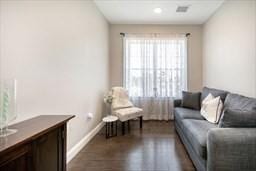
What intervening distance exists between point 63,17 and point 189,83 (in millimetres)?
4255

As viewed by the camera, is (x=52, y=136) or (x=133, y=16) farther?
(x=133, y=16)

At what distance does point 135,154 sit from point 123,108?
1.80m

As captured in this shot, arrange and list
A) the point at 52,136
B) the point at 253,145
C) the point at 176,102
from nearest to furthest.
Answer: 1. the point at 52,136
2. the point at 253,145
3. the point at 176,102

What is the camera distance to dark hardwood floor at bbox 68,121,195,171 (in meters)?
2.88

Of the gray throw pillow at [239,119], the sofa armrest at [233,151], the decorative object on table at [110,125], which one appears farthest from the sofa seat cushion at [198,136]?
the decorative object on table at [110,125]

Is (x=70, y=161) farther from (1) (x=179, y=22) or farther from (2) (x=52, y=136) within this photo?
(1) (x=179, y=22)

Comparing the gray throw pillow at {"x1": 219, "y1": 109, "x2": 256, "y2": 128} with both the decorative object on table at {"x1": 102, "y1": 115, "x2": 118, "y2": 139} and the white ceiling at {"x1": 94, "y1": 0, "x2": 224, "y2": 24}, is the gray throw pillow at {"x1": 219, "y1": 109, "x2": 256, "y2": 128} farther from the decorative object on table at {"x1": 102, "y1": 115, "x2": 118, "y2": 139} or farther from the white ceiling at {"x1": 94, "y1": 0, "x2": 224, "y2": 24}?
the white ceiling at {"x1": 94, "y1": 0, "x2": 224, "y2": 24}

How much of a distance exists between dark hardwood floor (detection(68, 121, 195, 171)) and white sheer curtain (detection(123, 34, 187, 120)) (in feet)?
4.60

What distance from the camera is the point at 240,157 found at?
80.6 inches

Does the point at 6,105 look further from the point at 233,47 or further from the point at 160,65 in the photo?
the point at 160,65

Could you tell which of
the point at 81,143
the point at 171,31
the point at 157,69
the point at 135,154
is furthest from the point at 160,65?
the point at 81,143

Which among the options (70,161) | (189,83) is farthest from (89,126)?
(189,83)

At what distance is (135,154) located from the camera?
3359 mm

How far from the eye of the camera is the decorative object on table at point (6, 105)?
141 centimetres
